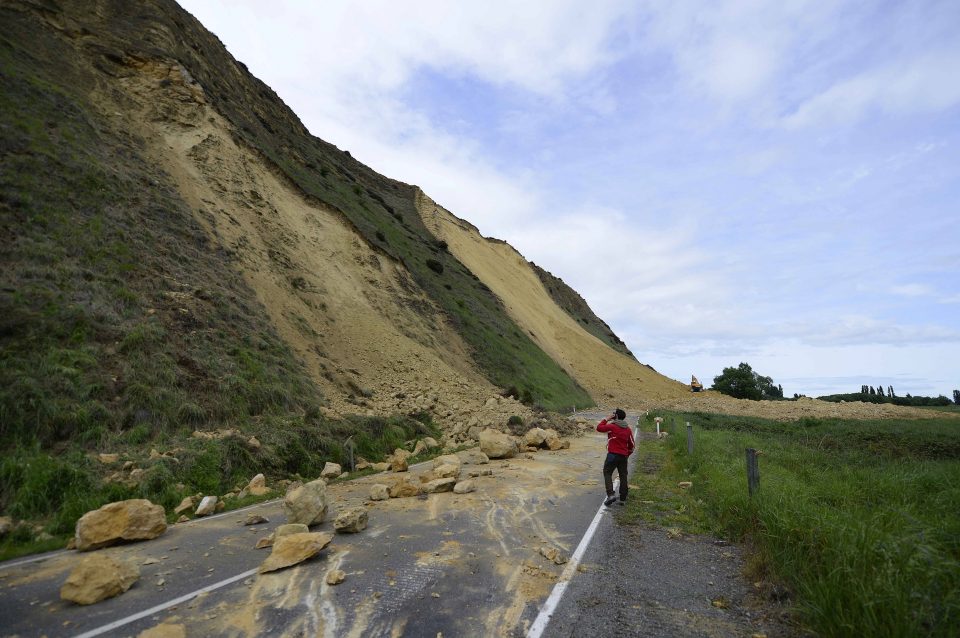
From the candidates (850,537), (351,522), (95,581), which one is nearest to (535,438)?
(351,522)

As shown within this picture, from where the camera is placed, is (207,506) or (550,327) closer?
(207,506)

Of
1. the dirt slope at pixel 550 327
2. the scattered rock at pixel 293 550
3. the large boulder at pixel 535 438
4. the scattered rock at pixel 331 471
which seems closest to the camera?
the scattered rock at pixel 293 550

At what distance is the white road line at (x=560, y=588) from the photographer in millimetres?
3885

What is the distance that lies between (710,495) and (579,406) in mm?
31172

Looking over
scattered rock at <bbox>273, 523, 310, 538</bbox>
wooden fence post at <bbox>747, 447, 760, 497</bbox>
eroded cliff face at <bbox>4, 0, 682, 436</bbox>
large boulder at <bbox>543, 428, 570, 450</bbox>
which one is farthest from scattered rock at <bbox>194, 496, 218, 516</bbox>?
large boulder at <bbox>543, 428, 570, 450</bbox>

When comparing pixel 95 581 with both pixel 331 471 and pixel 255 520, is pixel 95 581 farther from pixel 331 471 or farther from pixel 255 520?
pixel 331 471

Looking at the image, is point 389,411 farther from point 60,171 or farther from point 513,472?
point 60,171

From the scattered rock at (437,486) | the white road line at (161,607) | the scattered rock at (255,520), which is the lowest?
the white road line at (161,607)

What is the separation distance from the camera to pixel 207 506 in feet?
25.2

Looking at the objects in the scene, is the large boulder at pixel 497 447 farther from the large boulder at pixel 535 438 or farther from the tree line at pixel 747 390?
the tree line at pixel 747 390

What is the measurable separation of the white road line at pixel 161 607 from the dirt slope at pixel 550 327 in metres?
41.9

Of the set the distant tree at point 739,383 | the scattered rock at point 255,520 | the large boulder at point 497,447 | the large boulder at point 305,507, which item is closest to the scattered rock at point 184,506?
the scattered rock at point 255,520

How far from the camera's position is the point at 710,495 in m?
8.02

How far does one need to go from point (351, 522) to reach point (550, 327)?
5111cm
